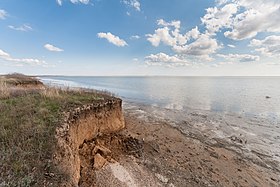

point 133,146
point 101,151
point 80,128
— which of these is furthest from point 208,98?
point 80,128

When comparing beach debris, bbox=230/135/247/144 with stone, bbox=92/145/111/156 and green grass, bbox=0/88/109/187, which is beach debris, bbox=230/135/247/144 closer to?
stone, bbox=92/145/111/156

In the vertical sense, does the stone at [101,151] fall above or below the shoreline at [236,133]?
above

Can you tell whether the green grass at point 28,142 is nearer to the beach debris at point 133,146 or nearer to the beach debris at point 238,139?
the beach debris at point 133,146

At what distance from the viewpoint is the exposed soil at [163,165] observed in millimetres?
7941

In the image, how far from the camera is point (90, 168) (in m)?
7.96

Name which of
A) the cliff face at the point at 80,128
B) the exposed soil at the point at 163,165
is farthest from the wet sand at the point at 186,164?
the cliff face at the point at 80,128

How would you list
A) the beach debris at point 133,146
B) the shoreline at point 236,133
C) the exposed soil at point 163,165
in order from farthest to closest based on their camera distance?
the shoreline at point 236,133, the beach debris at point 133,146, the exposed soil at point 163,165

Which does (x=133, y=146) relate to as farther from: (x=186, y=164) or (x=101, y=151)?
(x=186, y=164)

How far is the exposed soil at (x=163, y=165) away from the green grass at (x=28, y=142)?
2194 millimetres

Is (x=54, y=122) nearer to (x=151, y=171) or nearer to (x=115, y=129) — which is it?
(x=151, y=171)

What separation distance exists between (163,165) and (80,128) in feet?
15.6

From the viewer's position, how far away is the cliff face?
5.89 m

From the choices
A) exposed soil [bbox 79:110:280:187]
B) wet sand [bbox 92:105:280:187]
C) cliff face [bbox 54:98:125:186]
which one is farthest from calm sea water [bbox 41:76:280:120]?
cliff face [bbox 54:98:125:186]

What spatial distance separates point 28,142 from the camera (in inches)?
224
